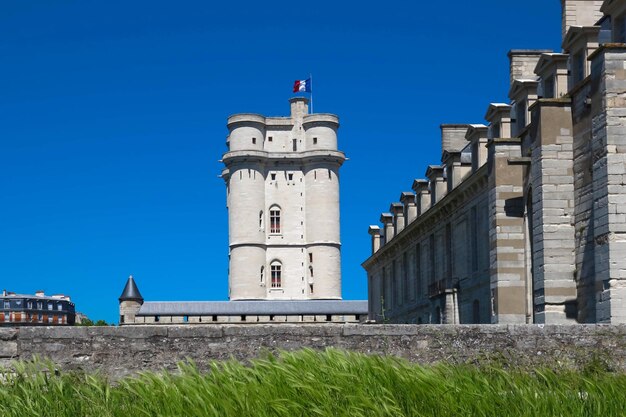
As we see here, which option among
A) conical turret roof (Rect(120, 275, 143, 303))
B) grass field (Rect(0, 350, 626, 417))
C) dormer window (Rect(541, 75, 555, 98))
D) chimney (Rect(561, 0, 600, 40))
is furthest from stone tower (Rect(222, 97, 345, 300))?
grass field (Rect(0, 350, 626, 417))

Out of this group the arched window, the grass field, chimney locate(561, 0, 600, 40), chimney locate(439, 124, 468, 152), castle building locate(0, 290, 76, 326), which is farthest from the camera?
castle building locate(0, 290, 76, 326)

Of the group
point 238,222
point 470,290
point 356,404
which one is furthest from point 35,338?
Answer: point 238,222

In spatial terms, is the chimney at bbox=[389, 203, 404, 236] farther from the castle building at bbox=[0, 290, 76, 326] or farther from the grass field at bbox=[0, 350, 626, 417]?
the castle building at bbox=[0, 290, 76, 326]

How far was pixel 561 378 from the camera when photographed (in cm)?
1366

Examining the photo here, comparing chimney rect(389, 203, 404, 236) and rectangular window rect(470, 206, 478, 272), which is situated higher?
chimney rect(389, 203, 404, 236)

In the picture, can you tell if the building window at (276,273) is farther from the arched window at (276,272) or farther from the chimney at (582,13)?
the chimney at (582,13)

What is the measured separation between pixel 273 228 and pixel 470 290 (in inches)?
2258

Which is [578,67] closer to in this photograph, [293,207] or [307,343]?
[307,343]

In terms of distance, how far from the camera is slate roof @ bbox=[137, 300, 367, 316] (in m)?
80.5

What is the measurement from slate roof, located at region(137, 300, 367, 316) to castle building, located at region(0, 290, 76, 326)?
151ft

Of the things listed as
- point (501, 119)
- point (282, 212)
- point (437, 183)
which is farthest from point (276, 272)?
point (501, 119)

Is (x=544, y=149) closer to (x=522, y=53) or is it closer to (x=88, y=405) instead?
(x=522, y=53)

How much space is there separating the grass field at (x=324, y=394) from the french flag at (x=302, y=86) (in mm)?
86422

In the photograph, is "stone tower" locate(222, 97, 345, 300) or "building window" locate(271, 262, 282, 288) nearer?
"stone tower" locate(222, 97, 345, 300)
